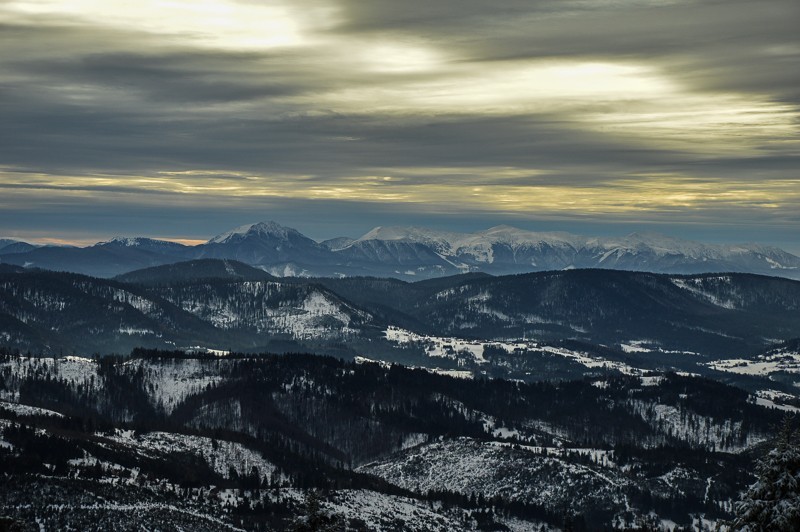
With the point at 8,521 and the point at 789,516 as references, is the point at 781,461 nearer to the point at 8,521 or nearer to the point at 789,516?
the point at 789,516

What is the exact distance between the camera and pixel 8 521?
11819 centimetres

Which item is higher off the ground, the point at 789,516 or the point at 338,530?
the point at 789,516

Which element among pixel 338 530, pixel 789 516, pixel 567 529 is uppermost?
pixel 789 516

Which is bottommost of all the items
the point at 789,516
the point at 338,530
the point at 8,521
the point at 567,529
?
the point at 567,529

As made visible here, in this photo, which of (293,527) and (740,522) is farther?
(293,527)

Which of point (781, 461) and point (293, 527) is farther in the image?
point (293, 527)

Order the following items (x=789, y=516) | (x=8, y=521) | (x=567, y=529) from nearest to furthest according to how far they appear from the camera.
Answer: (x=789, y=516)
(x=8, y=521)
(x=567, y=529)

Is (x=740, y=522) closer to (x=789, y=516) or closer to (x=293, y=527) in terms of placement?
(x=789, y=516)

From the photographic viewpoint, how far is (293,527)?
226ft

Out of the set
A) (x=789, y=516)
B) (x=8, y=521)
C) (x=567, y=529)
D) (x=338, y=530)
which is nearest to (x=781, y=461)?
(x=789, y=516)

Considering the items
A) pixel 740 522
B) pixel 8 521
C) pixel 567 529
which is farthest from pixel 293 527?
pixel 567 529

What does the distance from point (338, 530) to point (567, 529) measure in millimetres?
117949

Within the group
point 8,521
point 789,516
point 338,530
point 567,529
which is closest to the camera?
point 789,516

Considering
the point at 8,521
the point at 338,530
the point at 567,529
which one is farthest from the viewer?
the point at 567,529
